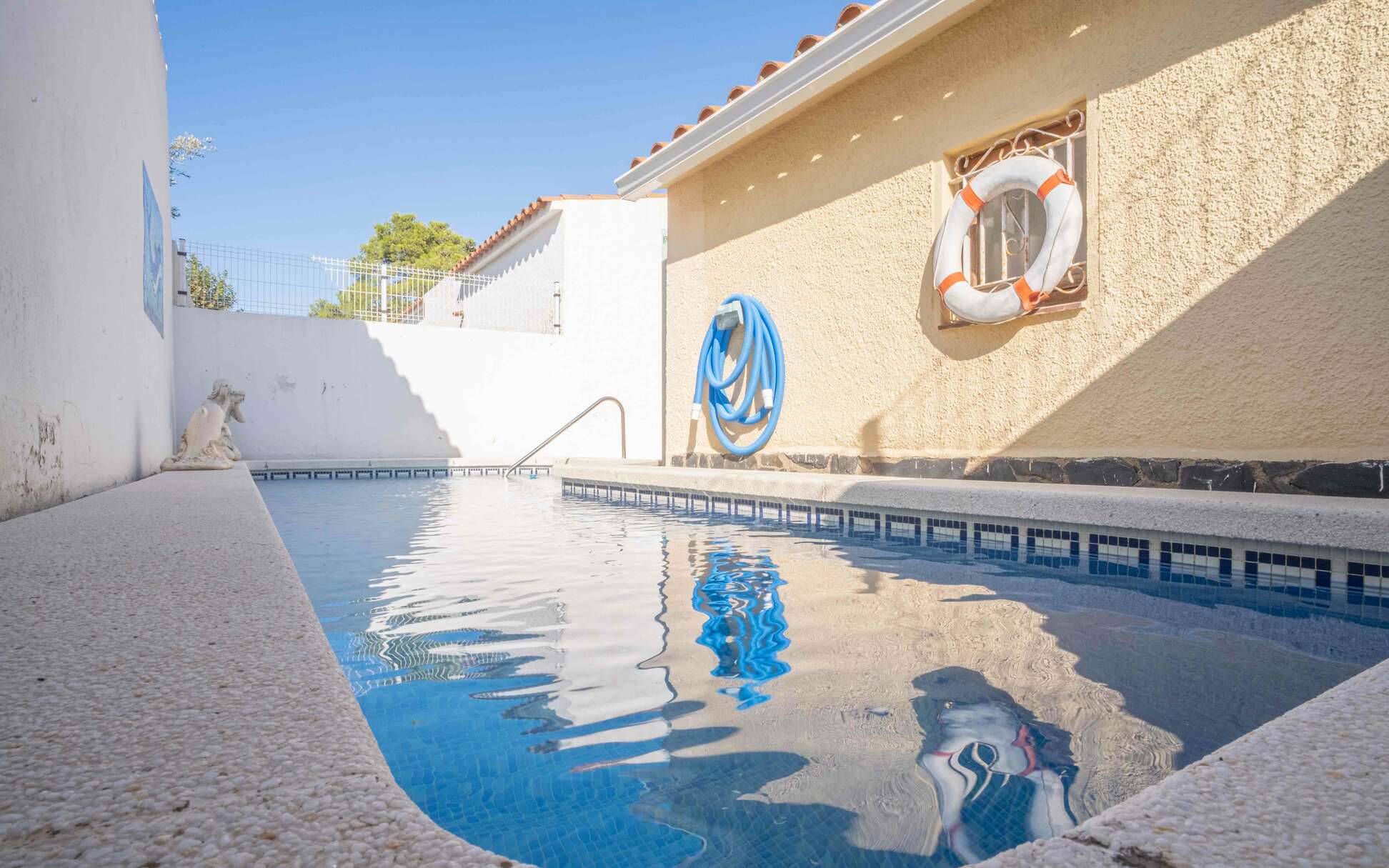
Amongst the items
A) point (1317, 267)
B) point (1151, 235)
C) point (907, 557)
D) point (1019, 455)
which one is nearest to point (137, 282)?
point (907, 557)

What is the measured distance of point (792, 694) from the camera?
1.75 metres

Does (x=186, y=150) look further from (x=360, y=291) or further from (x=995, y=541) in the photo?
(x=995, y=541)

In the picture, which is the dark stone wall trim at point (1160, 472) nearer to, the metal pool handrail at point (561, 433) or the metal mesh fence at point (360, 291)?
the metal pool handrail at point (561, 433)

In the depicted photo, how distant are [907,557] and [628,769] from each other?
252 centimetres

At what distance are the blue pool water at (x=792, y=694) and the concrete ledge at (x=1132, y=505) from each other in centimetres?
32

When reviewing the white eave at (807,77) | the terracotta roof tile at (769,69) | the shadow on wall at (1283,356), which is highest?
the terracotta roof tile at (769,69)

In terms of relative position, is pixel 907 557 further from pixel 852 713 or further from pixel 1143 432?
pixel 852 713

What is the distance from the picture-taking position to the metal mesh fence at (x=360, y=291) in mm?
11086

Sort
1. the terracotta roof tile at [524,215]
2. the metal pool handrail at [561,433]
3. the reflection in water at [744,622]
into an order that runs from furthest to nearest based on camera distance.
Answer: the terracotta roof tile at [524,215]
the metal pool handrail at [561,433]
the reflection in water at [744,622]

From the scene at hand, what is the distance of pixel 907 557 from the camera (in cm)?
364

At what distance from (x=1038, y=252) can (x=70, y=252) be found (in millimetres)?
5249

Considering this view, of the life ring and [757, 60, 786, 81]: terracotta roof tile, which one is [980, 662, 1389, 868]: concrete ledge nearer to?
the life ring

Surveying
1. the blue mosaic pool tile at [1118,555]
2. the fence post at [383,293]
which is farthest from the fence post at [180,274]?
the blue mosaic pool tile at [1118,555]

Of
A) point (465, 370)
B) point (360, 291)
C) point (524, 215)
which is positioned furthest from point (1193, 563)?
point (524, 215)
